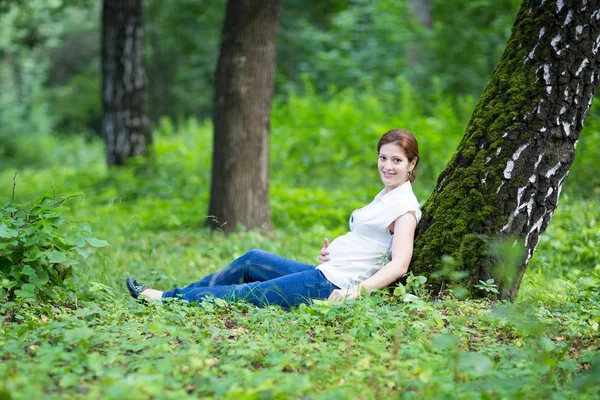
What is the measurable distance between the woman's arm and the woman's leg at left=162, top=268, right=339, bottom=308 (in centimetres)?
16

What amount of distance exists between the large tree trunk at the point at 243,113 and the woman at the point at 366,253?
2883 millimetres

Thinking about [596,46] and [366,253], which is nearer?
[596,46]

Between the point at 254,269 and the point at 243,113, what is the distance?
299cm

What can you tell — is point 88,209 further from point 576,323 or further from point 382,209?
point 576,323

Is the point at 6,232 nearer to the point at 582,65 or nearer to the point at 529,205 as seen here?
the point at 529,205

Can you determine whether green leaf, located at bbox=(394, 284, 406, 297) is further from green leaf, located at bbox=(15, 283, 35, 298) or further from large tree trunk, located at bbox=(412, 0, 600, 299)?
green leaf, located at bbox=(15, 283, 35, 298)

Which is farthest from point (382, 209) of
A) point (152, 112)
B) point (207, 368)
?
point (152, 112)

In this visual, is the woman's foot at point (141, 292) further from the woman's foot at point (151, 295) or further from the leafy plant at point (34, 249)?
the leafy plant at point (34, 249)

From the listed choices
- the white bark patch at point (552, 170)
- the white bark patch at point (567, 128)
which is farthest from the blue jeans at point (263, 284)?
the white bark patch at point (567, 128)

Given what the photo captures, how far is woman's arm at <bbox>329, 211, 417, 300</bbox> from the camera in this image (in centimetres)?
379

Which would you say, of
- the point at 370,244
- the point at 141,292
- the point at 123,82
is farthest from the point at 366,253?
the point at 123,82

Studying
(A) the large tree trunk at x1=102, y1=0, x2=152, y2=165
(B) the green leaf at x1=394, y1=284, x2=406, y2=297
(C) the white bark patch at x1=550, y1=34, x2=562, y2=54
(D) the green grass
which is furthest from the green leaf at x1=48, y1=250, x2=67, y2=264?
(A) the large tree trunk at x1=102, y1=0, x2=152, y2=165

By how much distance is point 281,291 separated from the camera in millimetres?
4027

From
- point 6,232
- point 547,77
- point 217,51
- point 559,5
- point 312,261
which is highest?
point 217,51
